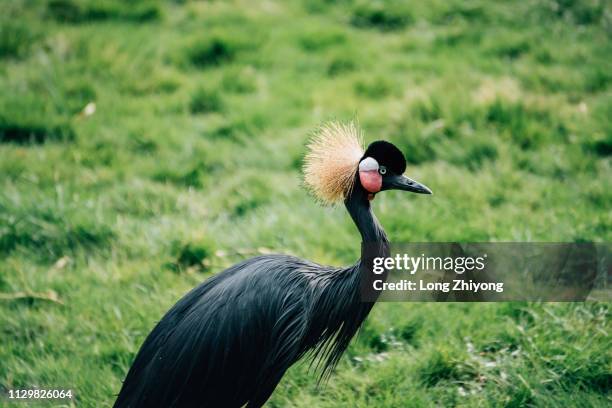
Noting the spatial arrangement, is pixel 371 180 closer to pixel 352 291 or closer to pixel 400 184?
pixel 400 184

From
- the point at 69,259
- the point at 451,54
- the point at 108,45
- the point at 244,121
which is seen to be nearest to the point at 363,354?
the point at 69,259

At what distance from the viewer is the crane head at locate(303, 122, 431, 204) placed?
2.63 meters

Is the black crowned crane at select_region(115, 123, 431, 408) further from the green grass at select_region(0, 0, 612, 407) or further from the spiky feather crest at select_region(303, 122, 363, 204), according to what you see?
the green grass at select_region(0, 0, 612, 407)

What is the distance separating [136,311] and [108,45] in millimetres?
3111

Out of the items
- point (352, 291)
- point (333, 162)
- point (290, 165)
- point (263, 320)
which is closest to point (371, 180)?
point (333, 162)

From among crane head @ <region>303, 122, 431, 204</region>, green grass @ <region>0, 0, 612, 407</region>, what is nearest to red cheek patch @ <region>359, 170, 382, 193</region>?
crane head @ <region>303, 122, 431, 204</region>

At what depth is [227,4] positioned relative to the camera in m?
6.63

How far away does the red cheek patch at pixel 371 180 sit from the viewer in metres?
2.64

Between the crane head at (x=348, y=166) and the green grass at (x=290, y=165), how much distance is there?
900mm

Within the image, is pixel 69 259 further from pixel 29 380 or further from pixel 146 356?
pixel 146 356

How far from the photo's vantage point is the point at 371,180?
8.67ft

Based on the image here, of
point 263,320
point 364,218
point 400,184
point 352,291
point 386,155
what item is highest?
point 386,155

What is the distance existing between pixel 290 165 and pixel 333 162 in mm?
2071

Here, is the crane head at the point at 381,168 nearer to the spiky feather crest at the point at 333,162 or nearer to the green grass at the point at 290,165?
the spiky feather crest at the point at 333,162
